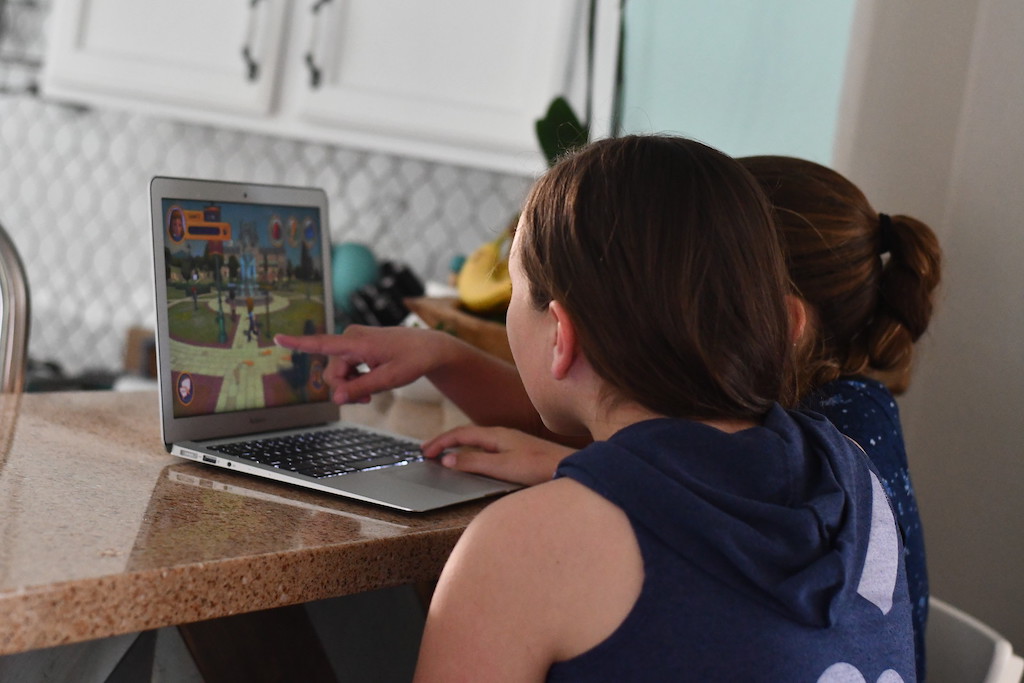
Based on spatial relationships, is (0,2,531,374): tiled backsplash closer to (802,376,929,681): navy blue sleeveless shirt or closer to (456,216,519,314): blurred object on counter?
(456,216,519,314): blurred object on counter

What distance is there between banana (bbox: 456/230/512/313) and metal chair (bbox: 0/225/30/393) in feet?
2.11

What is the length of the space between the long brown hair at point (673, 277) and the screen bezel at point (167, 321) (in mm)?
451

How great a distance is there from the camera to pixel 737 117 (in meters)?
1.65

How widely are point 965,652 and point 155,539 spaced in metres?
0.81

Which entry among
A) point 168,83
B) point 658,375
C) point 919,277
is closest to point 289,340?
point 658,375

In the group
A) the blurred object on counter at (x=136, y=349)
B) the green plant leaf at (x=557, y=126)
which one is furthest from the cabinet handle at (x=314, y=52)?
the blurred object on counter at (x=136, y=349)

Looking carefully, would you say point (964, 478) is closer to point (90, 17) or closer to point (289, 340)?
point (289, 340)

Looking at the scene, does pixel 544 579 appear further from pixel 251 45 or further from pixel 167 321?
pixel 251 45

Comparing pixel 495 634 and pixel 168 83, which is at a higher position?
pixel 168 83

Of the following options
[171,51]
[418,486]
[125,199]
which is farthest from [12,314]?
[125,199]

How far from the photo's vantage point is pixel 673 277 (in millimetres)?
722

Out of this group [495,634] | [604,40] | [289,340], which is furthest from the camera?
[604,40]

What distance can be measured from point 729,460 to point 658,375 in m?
0.08

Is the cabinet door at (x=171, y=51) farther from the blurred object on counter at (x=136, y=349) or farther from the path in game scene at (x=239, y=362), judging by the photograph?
the path in game scene at (x=239, y=362)
